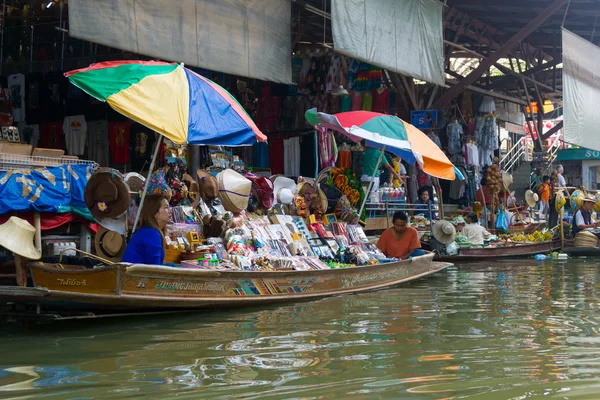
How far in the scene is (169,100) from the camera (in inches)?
285

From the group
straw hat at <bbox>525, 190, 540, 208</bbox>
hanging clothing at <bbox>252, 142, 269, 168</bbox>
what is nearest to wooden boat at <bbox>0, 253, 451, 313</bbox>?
hanging clothing at <bbox>252, 142, 269, 168</bbox>

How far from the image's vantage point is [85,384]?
186 inches

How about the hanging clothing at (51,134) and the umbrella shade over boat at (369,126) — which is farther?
the hanging clothing at (51,134)

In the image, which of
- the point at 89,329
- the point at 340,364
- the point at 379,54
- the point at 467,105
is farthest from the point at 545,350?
the point at 467,105

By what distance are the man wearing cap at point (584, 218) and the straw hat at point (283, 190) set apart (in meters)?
8.70

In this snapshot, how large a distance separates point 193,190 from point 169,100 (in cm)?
213

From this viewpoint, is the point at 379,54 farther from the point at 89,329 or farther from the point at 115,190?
the point at 89,329

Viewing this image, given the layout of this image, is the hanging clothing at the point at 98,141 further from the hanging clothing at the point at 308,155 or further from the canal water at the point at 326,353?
the canal water at the point at 326,353

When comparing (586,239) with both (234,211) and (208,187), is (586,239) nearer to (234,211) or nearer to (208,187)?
(234,211)

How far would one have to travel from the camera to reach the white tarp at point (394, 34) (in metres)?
12.1

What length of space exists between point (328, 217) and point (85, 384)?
665 cm

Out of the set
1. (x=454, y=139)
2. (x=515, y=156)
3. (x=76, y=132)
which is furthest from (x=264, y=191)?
(x=515, y=156)

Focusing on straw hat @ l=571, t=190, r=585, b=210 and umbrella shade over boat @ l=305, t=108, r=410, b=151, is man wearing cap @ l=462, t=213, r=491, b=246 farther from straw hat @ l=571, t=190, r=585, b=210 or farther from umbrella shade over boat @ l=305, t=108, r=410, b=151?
umbrella shade over boat @ l=305, t=108, r=410, b=151

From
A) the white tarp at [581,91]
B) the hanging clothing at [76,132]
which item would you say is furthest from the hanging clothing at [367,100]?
the hanging clothing at [76,132]
